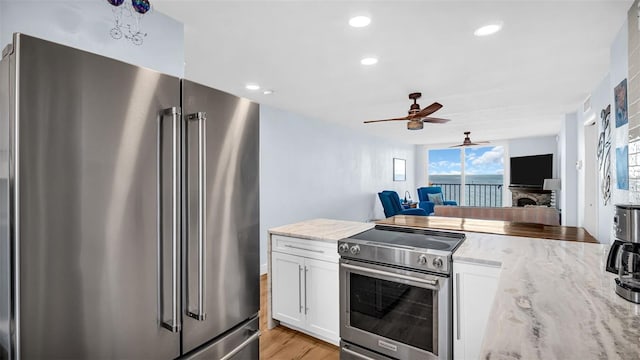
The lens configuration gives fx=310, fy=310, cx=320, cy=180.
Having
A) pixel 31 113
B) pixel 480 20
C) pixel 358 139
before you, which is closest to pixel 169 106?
pixel 31 113

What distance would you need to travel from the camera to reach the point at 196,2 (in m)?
1.81

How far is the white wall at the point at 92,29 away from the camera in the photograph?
130 cm

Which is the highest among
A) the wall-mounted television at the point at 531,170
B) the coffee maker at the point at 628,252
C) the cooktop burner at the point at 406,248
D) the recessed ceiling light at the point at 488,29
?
the recessed ceiling light at the point at 488,29

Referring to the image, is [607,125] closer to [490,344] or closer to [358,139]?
[490,344]

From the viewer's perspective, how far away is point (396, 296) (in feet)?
6.36

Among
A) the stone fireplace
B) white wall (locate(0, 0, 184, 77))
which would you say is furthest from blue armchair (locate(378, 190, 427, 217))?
white wall (locate(0, 0, 184, 77))

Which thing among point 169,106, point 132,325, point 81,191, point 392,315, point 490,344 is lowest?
point 392,315

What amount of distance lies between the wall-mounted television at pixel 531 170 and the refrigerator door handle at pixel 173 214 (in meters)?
8.40

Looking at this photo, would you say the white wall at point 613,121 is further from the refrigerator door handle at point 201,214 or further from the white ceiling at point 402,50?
the refrigerator door handle at point 201,214

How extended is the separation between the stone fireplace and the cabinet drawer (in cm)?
727

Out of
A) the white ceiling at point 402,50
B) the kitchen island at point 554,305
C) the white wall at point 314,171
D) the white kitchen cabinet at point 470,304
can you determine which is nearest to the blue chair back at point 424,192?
the white wall at point 314,171

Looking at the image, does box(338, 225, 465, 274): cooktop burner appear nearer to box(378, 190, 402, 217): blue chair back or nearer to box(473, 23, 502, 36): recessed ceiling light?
box(473, 23, 502, 36): recessed ceiling light

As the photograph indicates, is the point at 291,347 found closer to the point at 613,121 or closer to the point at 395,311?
the point at 395,311

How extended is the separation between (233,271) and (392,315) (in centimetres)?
106
